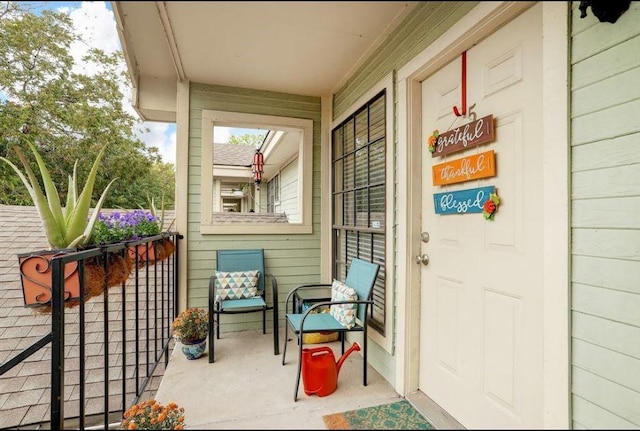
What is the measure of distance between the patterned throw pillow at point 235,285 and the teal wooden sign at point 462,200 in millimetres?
1904

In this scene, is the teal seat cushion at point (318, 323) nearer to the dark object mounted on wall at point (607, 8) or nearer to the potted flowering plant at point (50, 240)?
the potted flowering plant at point (50, 240)

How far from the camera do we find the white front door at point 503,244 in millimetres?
1140

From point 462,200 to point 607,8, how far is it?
833 millimetres

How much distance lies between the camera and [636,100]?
958 mm

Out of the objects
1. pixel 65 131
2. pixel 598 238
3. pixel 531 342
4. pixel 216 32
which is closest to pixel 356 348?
pixel 531 342

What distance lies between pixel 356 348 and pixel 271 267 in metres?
1.43

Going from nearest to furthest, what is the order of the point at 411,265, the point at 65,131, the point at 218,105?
the point at 411,265 → the point at 218,105 → the point at 65,131

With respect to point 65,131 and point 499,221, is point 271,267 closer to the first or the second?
point 499,221

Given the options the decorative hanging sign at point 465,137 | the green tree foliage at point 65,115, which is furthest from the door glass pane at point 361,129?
the green tree foliage at point 65,115

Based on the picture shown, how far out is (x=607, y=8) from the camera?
0.94 m

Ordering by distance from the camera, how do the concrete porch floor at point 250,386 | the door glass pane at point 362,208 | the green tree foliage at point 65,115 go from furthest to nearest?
the green tree foliage at point 65,115 → the door glass pane at point 362,208 → the concrete porch floor at point 250,386

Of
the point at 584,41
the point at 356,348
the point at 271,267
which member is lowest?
the point at 356,348

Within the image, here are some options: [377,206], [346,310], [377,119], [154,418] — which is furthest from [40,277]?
[377,119]

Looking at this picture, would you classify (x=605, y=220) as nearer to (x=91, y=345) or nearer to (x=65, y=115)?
(x=91, y=345)
